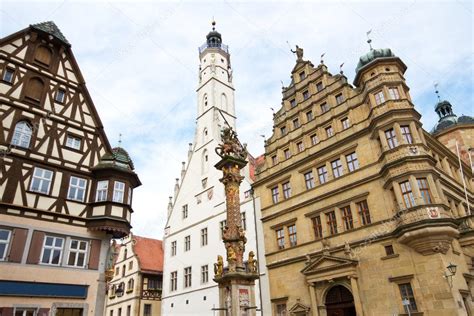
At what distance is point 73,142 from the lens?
743 inches

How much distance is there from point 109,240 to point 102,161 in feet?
14.5

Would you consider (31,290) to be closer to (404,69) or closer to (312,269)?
(312,269)

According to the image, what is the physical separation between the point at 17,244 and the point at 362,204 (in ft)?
56.6

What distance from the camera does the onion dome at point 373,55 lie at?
21.2 meters

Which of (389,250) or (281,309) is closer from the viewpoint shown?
(389,250)

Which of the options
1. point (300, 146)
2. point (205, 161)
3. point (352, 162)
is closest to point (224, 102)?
point (205, 161)

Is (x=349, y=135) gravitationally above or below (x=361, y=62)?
below

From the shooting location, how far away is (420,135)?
1850 cm

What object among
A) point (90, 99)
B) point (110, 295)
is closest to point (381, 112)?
point (90, 99)

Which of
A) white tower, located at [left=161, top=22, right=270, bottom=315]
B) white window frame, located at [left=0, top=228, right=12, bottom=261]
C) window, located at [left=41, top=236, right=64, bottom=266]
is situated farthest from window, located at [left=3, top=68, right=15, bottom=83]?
white tower, located at [left=161, top=22, right=270, bottom=315]

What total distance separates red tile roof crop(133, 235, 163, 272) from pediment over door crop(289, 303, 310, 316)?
730 inches

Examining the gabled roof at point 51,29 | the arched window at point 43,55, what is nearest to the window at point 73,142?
the arched window at point 43,55

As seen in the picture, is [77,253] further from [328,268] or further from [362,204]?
[362,204]

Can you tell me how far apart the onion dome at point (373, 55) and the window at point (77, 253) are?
19022 mm
